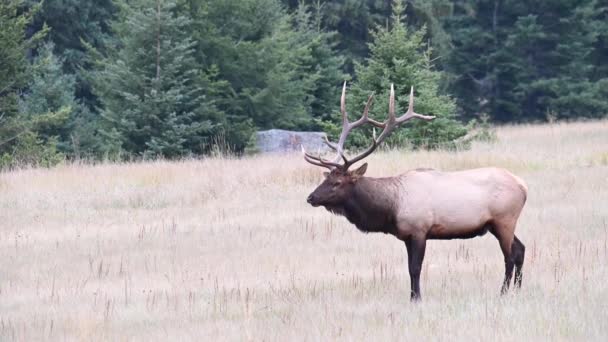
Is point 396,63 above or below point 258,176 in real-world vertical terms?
→ above

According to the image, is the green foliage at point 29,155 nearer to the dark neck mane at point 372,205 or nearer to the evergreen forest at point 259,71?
the evergreen forest at point 259,71

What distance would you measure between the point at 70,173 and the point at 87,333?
966 cm

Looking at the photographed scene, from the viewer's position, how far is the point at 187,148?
910 inches

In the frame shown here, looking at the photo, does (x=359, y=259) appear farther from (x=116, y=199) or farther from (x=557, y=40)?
(x=557, y=40)

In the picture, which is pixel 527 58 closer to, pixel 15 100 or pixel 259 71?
pixel 259 71

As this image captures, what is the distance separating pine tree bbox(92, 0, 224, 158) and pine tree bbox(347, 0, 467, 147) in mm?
4622

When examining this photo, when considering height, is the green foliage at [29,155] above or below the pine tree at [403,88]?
below

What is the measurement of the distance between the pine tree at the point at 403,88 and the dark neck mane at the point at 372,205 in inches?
382

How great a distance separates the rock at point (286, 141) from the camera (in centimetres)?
2189

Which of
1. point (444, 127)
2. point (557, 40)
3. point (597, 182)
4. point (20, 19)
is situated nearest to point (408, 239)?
point (597, 182)

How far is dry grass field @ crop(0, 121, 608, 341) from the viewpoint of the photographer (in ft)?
24.3

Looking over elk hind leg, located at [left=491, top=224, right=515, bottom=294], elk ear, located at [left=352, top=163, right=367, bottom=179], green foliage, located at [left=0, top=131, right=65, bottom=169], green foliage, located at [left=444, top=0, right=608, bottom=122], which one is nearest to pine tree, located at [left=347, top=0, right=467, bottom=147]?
green foliage, located at [left=0, top=131, right=65, bottom=169]

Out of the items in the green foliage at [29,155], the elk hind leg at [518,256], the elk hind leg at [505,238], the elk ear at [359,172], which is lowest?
the green foliage at [29,155]

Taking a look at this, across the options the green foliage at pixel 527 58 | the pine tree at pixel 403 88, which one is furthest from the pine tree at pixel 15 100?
the green foliage at pixel 527 58
